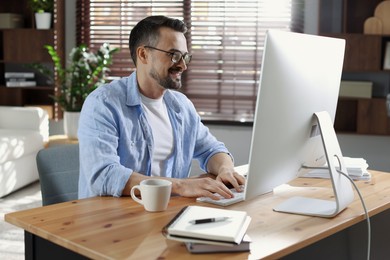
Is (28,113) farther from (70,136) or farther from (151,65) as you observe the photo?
(151,65)

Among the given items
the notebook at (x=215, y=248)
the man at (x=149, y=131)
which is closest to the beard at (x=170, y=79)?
the man at (x=149, y=131)

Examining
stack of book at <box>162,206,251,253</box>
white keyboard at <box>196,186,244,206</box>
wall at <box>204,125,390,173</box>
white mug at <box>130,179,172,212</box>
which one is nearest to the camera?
stack of book at <box>162,206,251,253</box>

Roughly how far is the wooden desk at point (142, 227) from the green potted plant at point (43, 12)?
13.1 ft

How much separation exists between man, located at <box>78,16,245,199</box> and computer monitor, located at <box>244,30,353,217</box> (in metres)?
0.23

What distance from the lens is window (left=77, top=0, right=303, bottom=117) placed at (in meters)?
4.96

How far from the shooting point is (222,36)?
508cm

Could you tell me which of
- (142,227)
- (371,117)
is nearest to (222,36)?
(371,117)

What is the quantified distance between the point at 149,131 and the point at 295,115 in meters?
0.70

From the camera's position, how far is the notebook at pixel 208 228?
1308 mm

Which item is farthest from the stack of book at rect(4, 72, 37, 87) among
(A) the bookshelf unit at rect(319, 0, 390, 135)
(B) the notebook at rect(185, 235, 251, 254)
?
(B) the notebook at rect(185, 235, 251, 254)

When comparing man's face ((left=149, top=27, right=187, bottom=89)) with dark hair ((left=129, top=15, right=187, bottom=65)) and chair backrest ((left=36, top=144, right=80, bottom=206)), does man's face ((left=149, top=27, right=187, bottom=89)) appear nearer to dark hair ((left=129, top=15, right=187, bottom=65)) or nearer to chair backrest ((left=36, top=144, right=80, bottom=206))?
dark hair ((left=129, top=15, right=187, bottom=65))

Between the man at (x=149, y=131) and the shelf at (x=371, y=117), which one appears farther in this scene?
the shelf at (x=371, y=117)

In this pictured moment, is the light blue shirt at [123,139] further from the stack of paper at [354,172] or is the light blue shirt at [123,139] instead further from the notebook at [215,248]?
the notebook at [215,248]

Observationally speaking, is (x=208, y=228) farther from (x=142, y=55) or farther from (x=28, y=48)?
(x=28, y=48)
